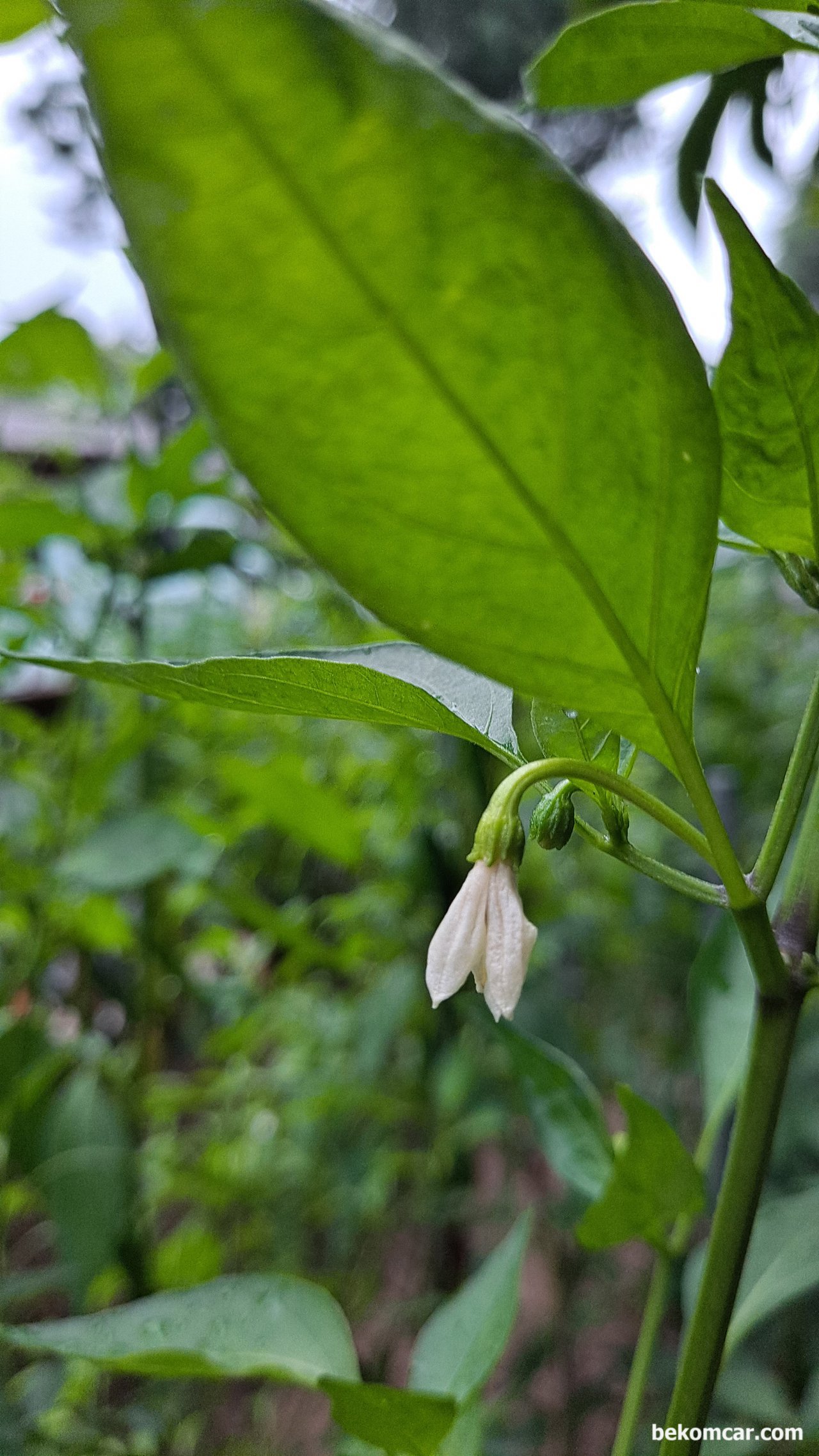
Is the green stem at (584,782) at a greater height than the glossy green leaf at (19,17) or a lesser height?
lesser

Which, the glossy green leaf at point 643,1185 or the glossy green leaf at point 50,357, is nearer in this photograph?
the glossy green leaf at point 643,1185

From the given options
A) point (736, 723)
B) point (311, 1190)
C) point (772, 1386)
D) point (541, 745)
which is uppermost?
point (541, 745)

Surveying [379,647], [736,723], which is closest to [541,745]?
[379,647]

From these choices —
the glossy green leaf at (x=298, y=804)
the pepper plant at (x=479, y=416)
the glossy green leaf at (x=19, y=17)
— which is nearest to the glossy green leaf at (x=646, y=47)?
the pepper plant at (x=479, y=416)

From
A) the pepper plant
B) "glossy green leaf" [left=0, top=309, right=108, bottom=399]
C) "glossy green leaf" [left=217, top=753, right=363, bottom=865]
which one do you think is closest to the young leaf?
the pepper plant

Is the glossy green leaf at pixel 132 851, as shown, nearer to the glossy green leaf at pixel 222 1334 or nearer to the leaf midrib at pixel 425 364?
the glossy green leaf at pixel 222 1334

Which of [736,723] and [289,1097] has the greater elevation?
[736,723]

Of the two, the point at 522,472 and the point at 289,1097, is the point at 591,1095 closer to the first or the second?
the point at 522,472
